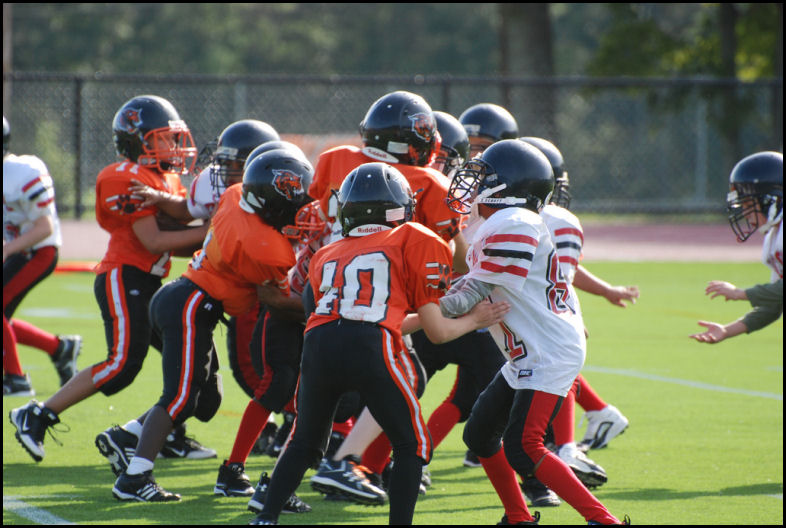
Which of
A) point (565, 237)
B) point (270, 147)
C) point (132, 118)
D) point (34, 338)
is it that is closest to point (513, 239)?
point (565, 237)

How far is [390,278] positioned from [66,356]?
13.0ft

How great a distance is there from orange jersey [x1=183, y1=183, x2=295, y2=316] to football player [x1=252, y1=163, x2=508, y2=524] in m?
0.69

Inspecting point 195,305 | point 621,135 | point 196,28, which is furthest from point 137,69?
point 195,305

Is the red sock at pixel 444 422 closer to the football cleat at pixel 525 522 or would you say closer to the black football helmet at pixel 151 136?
the football cleat at pixel 525 522

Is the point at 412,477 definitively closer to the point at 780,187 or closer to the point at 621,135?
the point at 780,187

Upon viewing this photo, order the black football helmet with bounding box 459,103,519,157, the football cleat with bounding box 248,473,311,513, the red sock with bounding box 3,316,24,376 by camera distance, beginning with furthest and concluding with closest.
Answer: the red sock with bounding box 3,316,24,376
the black football helmet with bounding box 459,103,519,157
the football cleat with bounding box 248,473,311,513

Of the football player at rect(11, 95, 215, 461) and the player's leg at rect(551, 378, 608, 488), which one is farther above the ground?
the football player at rect(11, 95, 215, 461)

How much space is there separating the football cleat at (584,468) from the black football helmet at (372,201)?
5.13 ft

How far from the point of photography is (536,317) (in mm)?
4500

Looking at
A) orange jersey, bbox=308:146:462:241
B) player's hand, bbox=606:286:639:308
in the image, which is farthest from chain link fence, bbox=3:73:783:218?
orange jersey, bbox=308:146:462:241

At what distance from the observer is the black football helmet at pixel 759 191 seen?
540 centimetres

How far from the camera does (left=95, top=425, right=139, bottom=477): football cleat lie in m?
5.26

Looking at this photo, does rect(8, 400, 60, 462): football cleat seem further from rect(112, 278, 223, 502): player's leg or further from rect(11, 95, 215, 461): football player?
rect(112, 278, 223, 502): player's leg

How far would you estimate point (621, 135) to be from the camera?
30.5 meters
